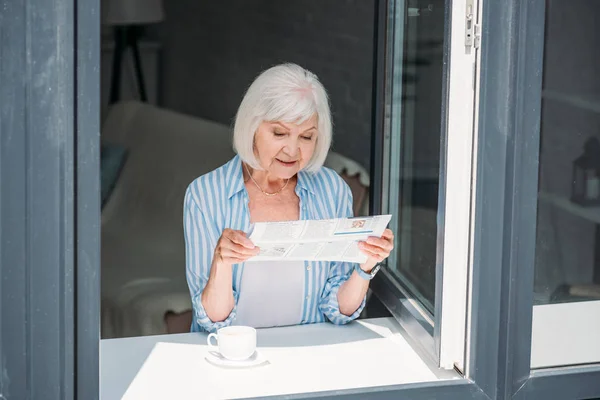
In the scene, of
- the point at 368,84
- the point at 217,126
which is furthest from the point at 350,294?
the point at 217,126

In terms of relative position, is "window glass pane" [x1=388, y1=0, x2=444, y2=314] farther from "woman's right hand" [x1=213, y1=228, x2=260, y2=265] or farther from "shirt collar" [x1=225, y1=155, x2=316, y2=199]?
"woman's right hand" [x1=213, y1=228, x2=260, y2=265]

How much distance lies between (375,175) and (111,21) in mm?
3482

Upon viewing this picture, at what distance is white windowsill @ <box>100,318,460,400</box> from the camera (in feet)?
7.32

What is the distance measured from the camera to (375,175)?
10.8 ft

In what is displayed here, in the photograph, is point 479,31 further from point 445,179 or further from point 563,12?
point 445,179

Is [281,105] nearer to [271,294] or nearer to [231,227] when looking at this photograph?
[231,227]

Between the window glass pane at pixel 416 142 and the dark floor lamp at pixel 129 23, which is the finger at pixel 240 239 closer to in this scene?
the window glass pane at pixel 416 142

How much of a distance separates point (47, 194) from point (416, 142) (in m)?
1.31

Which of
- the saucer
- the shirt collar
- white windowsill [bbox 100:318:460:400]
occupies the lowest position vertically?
white windowsill [bbox 100:318:460:400]

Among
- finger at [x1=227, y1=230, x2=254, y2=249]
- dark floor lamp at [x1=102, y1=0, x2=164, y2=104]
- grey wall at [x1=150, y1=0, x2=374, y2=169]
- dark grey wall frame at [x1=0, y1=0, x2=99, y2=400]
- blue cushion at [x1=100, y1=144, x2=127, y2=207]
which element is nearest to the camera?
dark grey wall frame at [x1=0, y1=0, x2=99, y2=400]

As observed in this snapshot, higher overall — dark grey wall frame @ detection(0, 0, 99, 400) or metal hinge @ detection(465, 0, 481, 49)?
metal hinge @ detection(465, 0, 481, 49)

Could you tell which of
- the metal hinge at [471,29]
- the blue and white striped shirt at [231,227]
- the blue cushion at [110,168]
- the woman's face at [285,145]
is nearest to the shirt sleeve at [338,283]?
the blue and white striped shirt at [231,227]

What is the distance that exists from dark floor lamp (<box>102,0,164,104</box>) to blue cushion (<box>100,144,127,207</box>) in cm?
101

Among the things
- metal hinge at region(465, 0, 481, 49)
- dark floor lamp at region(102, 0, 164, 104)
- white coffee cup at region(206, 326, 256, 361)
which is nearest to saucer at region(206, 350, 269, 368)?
white coffee cup at region(206, 326, 256, 361)
